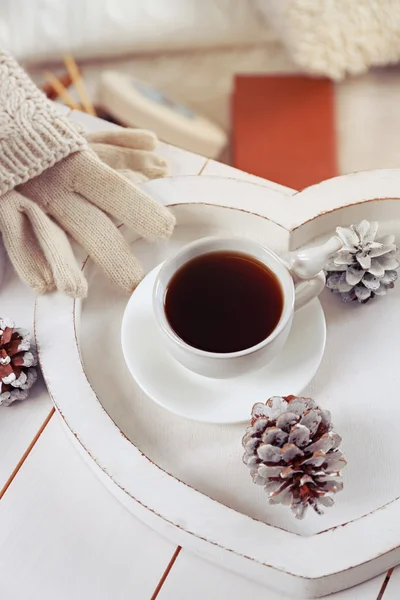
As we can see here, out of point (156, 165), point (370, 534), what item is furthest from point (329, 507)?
point (156, 165)

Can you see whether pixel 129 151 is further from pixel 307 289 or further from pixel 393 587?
pixel 393 587

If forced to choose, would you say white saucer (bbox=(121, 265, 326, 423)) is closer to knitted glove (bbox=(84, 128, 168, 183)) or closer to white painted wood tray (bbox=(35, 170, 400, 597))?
white painted wood tray (bbox=(35, 170, 400, 597))

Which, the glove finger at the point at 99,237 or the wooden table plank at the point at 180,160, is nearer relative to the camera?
the glove finger at the point at 99,237

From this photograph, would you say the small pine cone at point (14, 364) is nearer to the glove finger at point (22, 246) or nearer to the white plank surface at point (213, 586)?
the glove finger at point (22, 246)

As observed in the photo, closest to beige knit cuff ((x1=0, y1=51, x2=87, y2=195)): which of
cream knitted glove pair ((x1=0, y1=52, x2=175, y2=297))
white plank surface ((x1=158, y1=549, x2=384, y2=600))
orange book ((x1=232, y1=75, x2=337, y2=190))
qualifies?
cream knitted glove pair ((x1=0, y1=52, x2=175, y2=297))

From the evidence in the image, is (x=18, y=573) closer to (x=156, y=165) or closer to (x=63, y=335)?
(x=63, y=335)

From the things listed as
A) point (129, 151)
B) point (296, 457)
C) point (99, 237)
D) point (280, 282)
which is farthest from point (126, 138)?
point (296, 457)

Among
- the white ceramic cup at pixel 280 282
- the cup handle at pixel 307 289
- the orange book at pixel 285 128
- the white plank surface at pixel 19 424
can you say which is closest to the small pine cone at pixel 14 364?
the white plank surface at pixel 19 424
